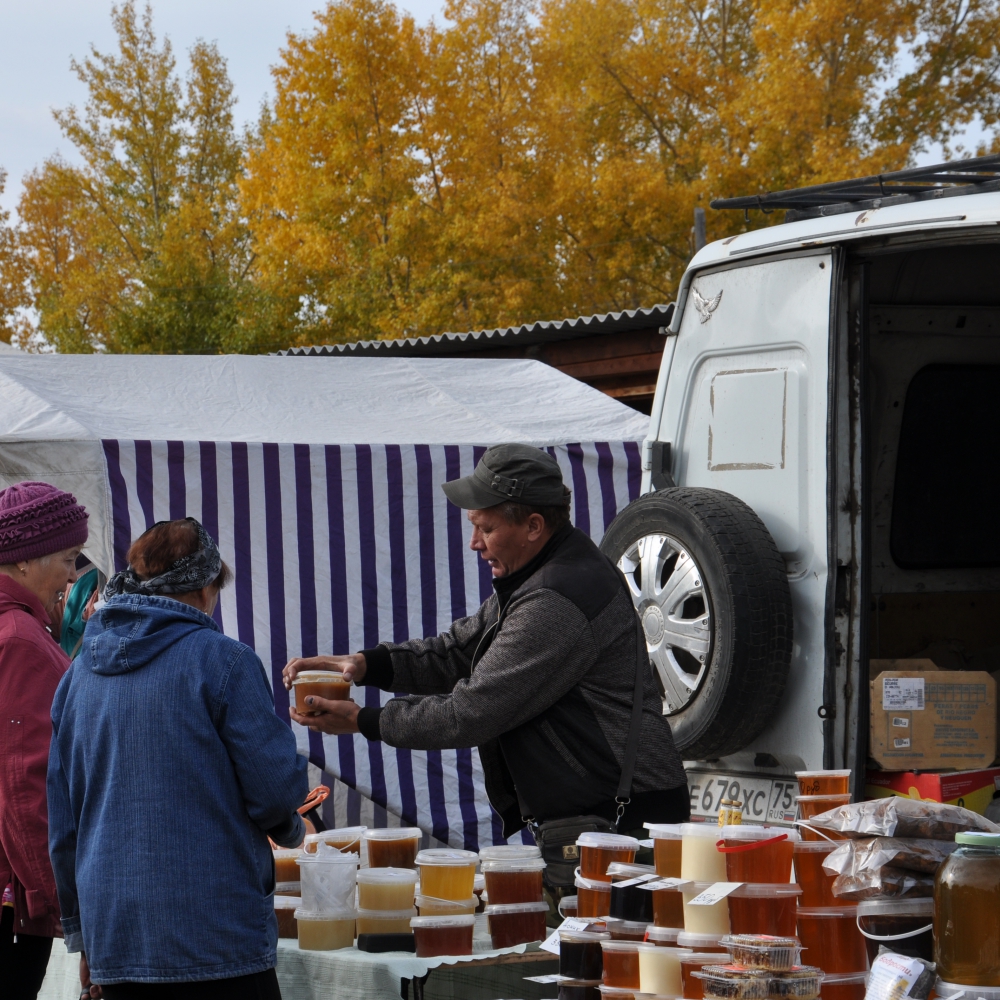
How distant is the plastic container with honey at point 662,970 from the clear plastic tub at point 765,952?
0.58ft

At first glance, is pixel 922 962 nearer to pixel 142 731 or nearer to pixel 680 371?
pixel 142 731

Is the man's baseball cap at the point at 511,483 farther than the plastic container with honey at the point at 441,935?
Yes

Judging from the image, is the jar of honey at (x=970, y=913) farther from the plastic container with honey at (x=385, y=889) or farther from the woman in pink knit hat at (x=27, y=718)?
the woman in pink knit hat at (x=27, y=718)

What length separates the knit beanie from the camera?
11.8ft

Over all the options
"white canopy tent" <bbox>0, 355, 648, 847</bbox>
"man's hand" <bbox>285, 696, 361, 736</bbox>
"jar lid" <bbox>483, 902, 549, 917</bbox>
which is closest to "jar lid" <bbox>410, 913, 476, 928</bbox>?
"jar lid" <bbox>483, 902, 549, 917</bbox>

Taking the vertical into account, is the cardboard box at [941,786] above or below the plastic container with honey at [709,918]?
below

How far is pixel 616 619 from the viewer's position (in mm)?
3471

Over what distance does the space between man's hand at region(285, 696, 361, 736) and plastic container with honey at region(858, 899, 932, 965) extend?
5.31 ft

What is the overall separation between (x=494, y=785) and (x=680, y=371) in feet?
5.65

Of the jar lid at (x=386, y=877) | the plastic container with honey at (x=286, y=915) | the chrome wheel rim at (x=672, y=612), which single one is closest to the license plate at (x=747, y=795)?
the chrome wheel rim at (x=672, y=612)

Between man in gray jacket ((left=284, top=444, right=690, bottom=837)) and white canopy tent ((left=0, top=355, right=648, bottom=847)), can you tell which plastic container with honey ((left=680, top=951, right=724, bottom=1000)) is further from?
white canopy tent ((left=0, top=355, right=648, bottom=847))

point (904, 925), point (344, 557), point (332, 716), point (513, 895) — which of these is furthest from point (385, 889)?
point (344, 557)

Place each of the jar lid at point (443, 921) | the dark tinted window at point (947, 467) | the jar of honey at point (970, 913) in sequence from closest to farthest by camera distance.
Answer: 1. the jar of honey at point (970, 913)
2. the jar lid at point (443, 921)
3. the dark tinted window at point (947, 467)

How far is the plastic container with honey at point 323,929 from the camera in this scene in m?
3.34
